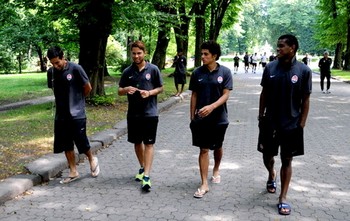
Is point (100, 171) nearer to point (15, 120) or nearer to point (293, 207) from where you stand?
point (293, 207)

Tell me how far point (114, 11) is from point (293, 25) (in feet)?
299

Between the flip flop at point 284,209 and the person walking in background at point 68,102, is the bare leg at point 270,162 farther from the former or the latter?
the person walking in background at point 68,102

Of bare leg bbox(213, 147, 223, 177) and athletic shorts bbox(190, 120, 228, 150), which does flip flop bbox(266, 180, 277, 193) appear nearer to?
bare leg bbox(213, 147, 223, 177)

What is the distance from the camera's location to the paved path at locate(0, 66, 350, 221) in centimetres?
471

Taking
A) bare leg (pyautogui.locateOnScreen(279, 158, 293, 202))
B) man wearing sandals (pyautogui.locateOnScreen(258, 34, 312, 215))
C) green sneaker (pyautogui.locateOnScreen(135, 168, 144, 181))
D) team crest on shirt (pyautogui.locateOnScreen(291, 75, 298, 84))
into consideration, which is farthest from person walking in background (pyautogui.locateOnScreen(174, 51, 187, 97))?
team crest on shirt (pyautogui.locateOnScreen(291, 75, 298, 84))

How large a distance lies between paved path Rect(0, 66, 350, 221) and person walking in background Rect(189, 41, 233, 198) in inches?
19.2

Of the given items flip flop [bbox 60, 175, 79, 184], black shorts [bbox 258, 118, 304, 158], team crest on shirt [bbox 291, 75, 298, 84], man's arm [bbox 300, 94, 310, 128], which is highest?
team crest on shirt [bbox 291, 75, 298, 84]

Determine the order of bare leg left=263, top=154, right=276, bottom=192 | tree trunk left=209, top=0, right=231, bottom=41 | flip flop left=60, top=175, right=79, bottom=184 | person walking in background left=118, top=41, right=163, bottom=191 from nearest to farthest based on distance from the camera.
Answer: bare leg left=263, top=154, right=276, bottom=192
person walking in background left=118, top=41, right=163, bottom=191
flip flop left=60, top=175, right=79, bottom=184
tree trunk left=209, top=0, right=231, bottom=41

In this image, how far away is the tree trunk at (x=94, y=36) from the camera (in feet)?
38.8

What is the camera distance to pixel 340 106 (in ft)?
47.2

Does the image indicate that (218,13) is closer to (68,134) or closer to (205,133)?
(68,134)

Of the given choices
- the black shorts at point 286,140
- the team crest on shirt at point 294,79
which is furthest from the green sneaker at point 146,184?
the team crest on shirt at point 294,79

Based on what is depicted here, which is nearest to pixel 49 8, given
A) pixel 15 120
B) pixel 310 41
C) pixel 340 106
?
pixel 15 120

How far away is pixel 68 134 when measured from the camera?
581 cm
